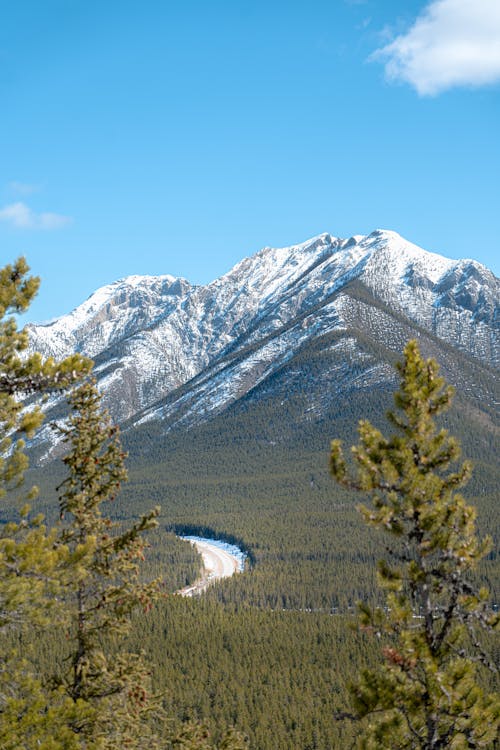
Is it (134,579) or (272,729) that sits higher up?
(134,579)

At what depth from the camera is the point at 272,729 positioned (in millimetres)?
106188

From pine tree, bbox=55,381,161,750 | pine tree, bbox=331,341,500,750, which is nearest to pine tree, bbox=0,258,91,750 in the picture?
pine tree, bbox=55,381,161,750

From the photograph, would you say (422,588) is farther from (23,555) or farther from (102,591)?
(102,591)

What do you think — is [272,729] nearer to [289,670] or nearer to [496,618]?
[289,670]

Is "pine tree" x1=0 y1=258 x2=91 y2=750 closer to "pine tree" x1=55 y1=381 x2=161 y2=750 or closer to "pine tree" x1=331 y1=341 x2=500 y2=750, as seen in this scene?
"pine tree" x1=55 y1=381 x2=161 y2=750

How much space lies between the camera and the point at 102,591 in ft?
78.4

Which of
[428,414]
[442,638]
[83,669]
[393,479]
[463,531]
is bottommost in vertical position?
[83,669]

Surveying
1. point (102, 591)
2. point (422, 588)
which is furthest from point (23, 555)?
point (422, 588)

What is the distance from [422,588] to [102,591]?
12317 mm

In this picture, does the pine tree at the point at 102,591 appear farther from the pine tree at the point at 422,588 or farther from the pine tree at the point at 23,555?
the pine tree at the point at 422,588

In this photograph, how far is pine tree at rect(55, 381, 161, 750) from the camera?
2245 centimetres

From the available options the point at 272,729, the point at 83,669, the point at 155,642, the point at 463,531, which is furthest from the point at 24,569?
the point at 155,642

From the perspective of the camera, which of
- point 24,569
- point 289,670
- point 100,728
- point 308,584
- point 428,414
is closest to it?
point 24,569

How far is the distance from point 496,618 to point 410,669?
109 inches
